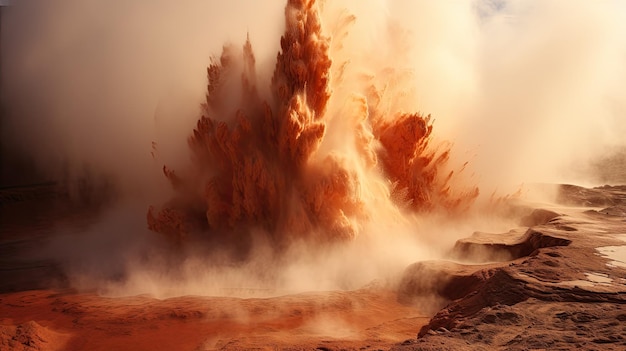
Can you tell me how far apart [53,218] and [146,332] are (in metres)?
12.8

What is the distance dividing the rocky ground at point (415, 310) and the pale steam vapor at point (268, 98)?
0.99 m

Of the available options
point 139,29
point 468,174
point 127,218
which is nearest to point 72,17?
point 139,29

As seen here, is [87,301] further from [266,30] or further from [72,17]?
[72,17]

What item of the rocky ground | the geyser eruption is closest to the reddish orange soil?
the rocky ground

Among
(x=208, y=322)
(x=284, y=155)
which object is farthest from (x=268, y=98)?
(x=208, y=322)

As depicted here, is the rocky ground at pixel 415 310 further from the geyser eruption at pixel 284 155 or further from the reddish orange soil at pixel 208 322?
the geyser eruption at pixel 284 155

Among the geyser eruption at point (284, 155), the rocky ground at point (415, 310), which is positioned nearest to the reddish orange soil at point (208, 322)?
the rocky ground at point (415, 310)

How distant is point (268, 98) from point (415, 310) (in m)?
5.54

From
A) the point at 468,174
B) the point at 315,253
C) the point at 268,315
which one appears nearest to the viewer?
the point at 268,315

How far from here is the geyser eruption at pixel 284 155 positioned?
9594 millimetres

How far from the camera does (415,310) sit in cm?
720

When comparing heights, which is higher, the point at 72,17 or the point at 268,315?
the point at 72,17

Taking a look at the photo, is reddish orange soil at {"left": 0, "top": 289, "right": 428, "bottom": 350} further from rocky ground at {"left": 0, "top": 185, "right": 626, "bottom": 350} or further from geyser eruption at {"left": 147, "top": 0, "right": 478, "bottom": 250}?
geyser eruption at {"left": 147, "top": 0, "right": 478, "bottom": 250}

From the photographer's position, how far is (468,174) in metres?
13.9
